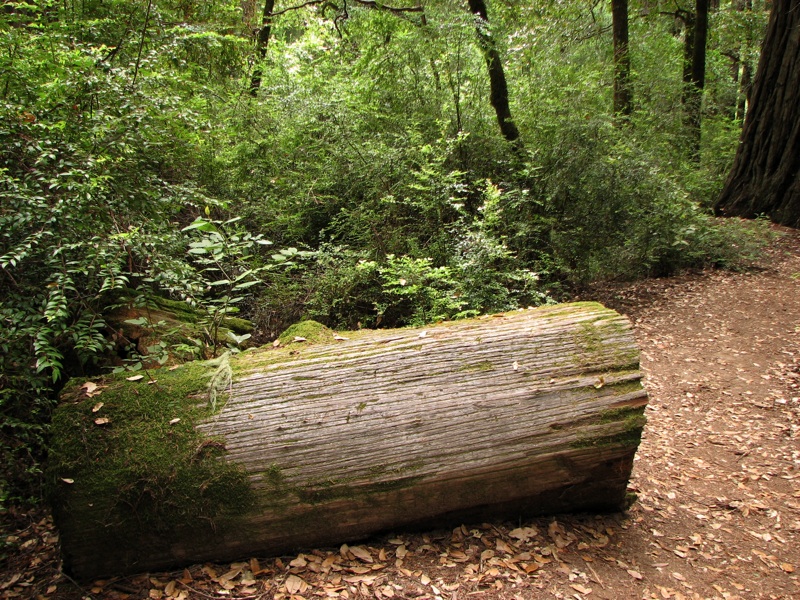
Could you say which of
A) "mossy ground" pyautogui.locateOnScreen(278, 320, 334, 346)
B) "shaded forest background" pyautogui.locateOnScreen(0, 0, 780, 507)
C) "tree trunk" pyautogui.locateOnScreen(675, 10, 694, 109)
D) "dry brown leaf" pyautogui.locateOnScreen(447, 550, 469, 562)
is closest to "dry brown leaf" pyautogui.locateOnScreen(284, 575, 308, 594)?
"dry brown leaf" pyautogui.locateOnScreen(447, 550, 469, 562)

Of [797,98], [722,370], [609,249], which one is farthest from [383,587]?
[797,98]

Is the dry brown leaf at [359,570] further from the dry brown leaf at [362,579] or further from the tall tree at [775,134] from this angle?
the tall tree at [775,134]

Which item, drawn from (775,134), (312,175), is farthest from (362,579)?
(775,134)

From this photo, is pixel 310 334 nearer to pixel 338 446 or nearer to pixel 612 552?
pixel 338 446

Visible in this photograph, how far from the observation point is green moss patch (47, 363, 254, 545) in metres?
2.56

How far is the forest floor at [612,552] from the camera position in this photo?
2602mm

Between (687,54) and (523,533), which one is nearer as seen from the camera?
(523,533)

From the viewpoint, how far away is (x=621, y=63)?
11.2 metres

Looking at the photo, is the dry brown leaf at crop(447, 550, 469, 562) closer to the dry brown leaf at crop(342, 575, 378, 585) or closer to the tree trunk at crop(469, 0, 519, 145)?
the dry brown leaf at crop(342, 575, 378, 585)

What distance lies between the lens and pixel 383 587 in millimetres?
2596

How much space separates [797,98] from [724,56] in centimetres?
921

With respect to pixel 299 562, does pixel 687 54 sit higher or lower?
higher

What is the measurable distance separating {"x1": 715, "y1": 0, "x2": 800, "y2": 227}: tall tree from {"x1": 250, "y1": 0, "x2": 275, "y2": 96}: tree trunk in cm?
1042

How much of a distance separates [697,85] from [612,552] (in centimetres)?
1334
